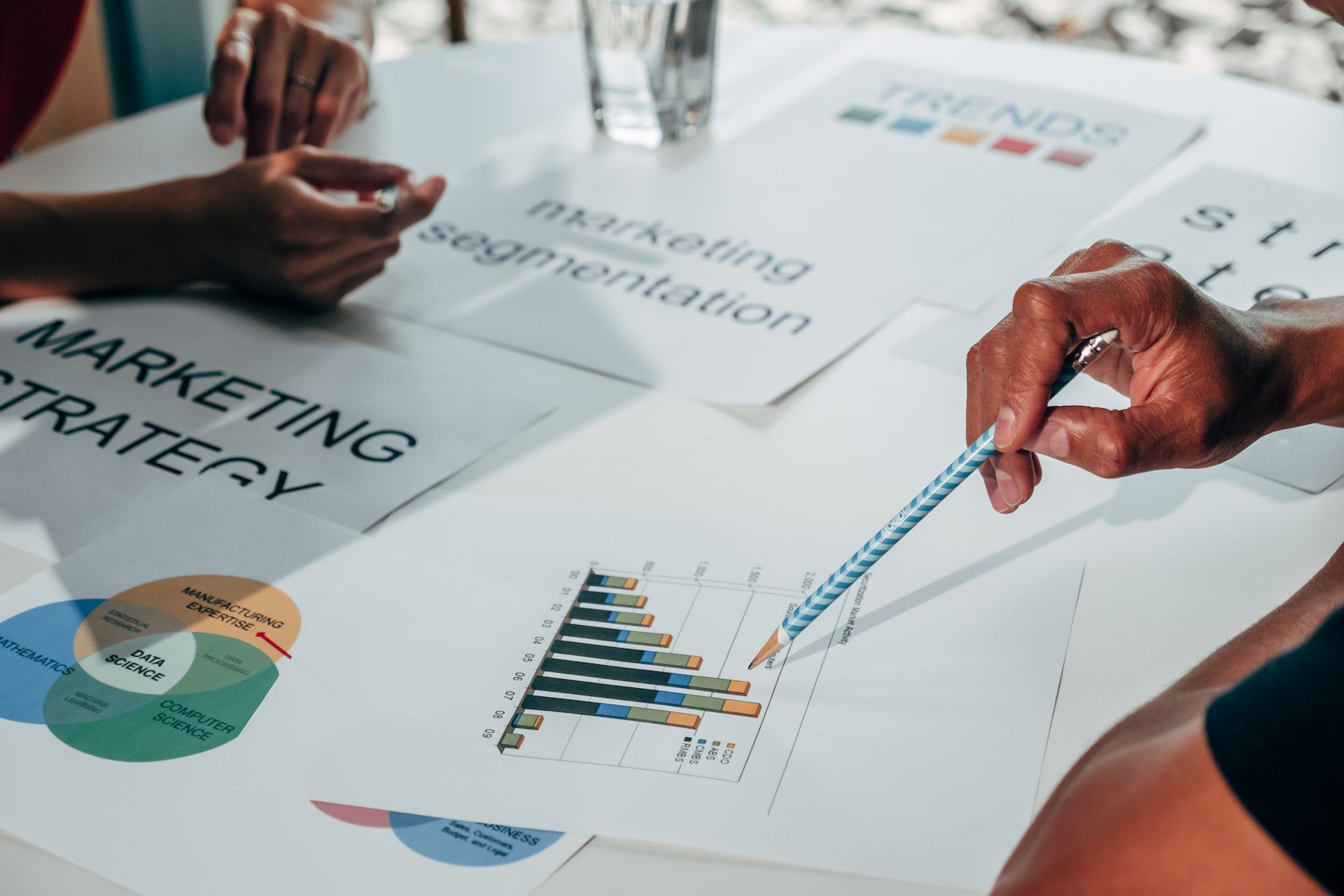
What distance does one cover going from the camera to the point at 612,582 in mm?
667

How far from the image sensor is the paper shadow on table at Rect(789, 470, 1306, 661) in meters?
0.65

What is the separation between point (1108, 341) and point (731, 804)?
0.96ft

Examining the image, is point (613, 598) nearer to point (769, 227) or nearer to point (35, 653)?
point (35, 653)

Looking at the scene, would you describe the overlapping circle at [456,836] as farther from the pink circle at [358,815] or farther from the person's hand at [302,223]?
the person's hand at [302,223]

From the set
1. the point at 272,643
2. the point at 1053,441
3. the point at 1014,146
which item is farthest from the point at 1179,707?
the point at 1014,146

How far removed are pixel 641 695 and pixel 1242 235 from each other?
0.70m

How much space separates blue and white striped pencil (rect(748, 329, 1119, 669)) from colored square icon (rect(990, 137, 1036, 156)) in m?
0.61

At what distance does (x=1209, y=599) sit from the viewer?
25.5 inches

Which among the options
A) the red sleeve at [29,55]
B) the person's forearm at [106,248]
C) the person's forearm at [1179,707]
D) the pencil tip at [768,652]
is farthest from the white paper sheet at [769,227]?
the red sleeve at [29,55]

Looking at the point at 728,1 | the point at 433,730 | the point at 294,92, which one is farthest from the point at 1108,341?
the point at 728,1

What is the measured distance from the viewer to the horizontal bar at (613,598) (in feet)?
2.14

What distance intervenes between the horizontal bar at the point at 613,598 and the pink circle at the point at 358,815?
6.4 inches

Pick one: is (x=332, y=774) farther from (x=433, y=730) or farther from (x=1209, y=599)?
(x=1209, y=599)

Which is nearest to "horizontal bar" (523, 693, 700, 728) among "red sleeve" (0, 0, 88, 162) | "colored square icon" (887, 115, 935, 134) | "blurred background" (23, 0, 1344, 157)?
"colored square icon" (887, 115, 935, 134)
